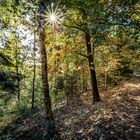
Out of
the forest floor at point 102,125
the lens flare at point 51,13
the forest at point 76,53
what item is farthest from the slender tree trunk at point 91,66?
the lens flare at point 51,13

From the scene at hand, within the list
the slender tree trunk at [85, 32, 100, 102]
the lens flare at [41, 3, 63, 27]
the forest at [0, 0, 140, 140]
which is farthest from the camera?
the slender tree trunk at [85, 32, 100, 102]

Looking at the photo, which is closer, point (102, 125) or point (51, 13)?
point (102, 125)

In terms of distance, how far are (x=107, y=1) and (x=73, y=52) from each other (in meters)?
8.20

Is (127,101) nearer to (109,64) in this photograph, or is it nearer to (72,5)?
(109,64)

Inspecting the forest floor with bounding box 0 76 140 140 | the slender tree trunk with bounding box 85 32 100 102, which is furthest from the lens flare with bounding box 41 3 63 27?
the forest floor with bounding box 0 76 140 140

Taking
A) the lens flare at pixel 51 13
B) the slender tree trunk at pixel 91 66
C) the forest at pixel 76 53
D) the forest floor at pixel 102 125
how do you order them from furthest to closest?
the slender tree trunk at pixel 91 66
the lens flare at pixel 51 13
the forest floor at pixel 102 125
the forest at pixel 76 53

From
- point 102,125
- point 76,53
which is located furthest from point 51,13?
point 102,125

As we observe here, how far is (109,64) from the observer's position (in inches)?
914

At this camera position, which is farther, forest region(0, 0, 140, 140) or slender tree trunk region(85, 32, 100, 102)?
slender tree trunk region(85, 32, 100, 102)

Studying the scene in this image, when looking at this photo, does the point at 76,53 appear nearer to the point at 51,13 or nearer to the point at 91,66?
the point at 91,66

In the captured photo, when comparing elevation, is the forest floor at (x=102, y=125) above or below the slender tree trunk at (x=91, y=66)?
below

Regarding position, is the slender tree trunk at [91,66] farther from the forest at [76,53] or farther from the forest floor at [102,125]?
the forest floor at [102,125]

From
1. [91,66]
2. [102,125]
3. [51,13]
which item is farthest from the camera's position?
[91,66]

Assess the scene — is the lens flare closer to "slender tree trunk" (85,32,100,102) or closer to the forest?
the forest
